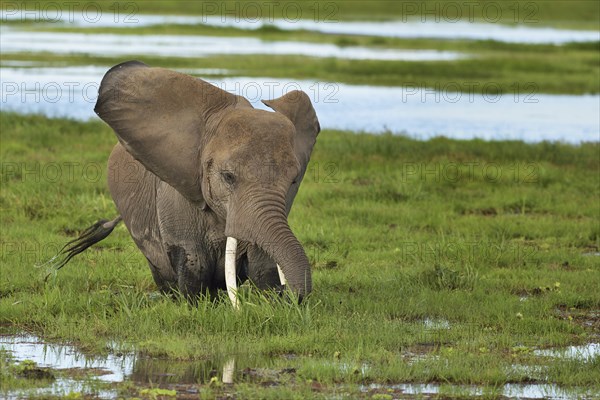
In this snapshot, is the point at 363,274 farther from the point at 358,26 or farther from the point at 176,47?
the point at 358,26

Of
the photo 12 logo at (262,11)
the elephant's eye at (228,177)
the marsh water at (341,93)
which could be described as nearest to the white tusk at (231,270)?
the elephant's eye at (228,177)

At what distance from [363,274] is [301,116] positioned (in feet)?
7.23

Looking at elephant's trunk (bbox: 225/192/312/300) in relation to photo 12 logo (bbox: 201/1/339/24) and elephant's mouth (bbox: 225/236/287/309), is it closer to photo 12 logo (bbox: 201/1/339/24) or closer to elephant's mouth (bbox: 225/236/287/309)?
elephant's mouth (bbox: 225/236/287/309)

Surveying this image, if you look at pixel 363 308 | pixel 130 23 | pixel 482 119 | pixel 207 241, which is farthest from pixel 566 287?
pixel 130 23

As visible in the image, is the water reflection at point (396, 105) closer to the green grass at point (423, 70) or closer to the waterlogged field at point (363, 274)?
the waterlogged field at point (363, 274)

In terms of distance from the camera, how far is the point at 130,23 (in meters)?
55.7

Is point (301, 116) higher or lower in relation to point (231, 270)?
higher

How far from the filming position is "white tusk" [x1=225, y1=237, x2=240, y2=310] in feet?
26.3

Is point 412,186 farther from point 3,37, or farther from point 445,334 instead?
point 3,37

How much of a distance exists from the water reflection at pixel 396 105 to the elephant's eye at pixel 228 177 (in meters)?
12.5

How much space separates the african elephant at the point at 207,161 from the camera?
25.8 ft

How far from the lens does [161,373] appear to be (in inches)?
285

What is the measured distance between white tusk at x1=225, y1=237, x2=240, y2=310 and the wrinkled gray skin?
0.17 m

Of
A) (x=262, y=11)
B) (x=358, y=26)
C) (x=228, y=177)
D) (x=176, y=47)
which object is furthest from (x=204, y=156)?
(x=262, y=11)
